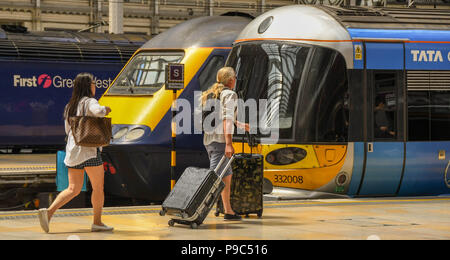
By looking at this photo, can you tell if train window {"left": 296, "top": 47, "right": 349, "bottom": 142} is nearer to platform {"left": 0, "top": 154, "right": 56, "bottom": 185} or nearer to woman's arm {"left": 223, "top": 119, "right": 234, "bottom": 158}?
woman's arm {"left": 223, "top": 119, "right": 234, "bottom": 158}

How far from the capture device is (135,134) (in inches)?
625

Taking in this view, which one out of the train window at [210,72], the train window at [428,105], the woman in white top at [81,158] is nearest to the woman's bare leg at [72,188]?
the woman in white top at [81,158]

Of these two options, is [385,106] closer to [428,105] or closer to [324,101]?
[428,105]

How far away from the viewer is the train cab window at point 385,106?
45.7 feet

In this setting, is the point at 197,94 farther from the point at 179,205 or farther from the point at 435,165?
the point at 179,205

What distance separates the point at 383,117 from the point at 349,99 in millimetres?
652

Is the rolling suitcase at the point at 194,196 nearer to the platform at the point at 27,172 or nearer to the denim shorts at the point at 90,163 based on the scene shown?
the denim shorts at the point at 90,163

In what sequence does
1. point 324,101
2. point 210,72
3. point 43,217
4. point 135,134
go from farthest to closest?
point 210,72, point 135,134, point 324,101, point 43,217

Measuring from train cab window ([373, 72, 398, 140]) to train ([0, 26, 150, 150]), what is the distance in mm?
10680

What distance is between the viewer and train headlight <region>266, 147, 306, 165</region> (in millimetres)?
13719

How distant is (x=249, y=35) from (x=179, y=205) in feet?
16.1

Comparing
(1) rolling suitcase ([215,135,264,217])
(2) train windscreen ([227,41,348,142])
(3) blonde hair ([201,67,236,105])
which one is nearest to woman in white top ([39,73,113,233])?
(3) blonde hair ([201,67,236,105])

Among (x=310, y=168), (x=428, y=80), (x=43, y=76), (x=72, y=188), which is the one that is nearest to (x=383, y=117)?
(x=428, y=80)

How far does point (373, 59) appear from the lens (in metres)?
14.0
